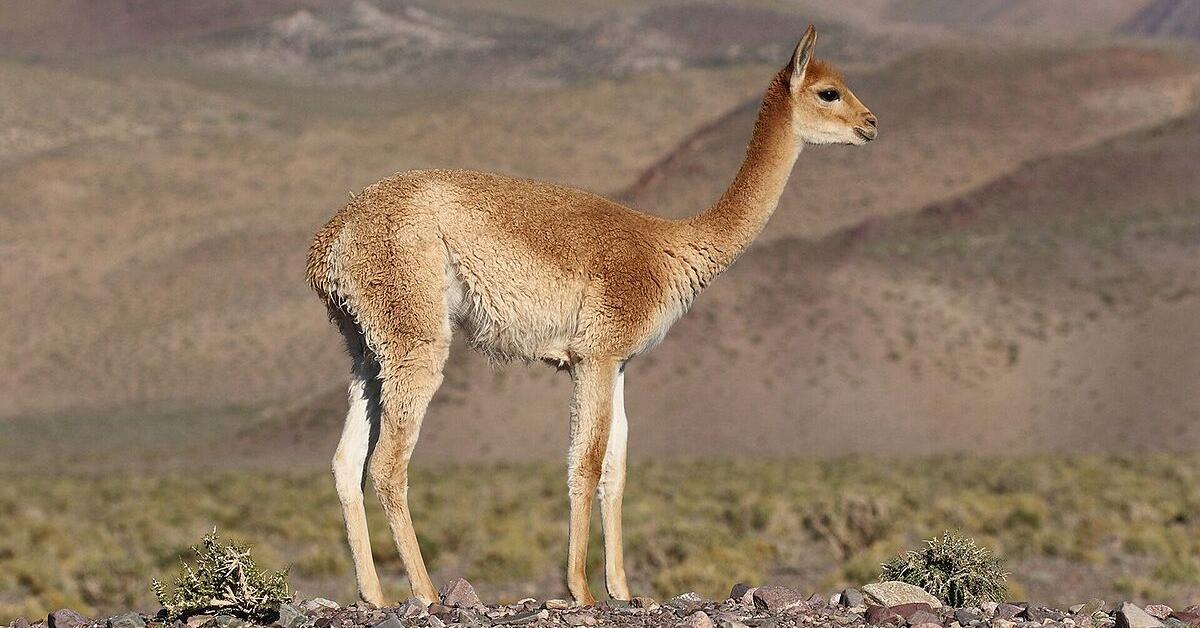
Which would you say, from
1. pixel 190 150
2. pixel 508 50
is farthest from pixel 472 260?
pixel 508 50

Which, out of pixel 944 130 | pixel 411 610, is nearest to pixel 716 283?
pixel 944 130

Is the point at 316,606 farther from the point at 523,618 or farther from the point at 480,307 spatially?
the point at 480,307

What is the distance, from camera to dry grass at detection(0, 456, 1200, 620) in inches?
703

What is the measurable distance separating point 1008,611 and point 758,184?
3.15m

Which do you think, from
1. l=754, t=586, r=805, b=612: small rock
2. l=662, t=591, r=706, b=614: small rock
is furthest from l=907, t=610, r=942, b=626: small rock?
l=662, t=591, r=706, b=614: small rock

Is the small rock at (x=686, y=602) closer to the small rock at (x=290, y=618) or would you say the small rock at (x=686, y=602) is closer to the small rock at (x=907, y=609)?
the small rock at (x=907, y=609)

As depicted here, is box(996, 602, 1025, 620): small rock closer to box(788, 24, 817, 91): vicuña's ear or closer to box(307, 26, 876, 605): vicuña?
box(307, 26, 876, 605): vicuña

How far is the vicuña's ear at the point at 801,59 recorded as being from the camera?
10.3m

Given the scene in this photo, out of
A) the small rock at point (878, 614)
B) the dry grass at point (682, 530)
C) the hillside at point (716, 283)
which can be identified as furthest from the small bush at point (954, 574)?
the hillside at point (716, 283)

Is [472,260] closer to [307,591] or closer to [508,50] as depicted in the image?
[307,591]

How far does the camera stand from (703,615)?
27.8 feet

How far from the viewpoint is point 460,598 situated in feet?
31.1

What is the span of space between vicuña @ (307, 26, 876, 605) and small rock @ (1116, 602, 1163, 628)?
285cm

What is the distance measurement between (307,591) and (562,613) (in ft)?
32.2
